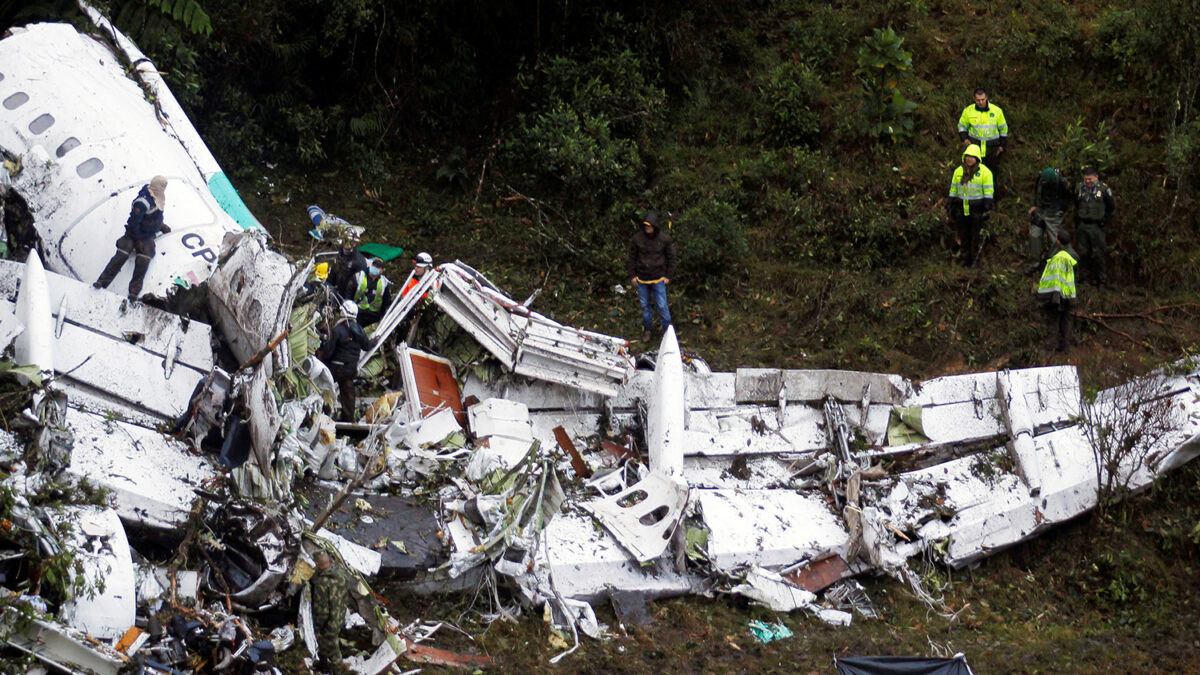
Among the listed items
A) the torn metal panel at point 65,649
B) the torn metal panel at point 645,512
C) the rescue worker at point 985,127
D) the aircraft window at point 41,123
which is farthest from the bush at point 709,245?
the torn metal panel at point 65,649

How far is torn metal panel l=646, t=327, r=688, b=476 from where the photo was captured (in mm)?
11664

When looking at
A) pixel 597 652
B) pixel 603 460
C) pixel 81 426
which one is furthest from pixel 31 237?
pixel 597 652

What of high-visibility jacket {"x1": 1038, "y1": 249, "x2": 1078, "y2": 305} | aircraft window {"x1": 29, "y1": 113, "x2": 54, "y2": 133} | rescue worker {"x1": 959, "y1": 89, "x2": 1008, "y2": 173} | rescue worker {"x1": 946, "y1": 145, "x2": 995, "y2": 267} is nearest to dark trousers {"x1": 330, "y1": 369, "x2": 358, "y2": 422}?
aircraft window {"x1": 29, "y1": 113, "x2": 54, "y2": 133}

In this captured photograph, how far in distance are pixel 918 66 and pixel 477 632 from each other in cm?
1211

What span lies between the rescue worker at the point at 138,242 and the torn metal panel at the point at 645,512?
4873mm

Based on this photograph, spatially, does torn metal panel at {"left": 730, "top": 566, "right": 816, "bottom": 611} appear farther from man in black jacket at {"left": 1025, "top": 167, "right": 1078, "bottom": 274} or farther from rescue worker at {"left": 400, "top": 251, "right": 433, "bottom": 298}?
man in black jacket at {"left": 1025, "top": 167, "right": 1078, "bottom": 274}

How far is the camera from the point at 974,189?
15336 millimetres

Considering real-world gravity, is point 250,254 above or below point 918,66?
below

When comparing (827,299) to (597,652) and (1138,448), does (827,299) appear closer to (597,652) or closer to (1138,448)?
(1138,448)

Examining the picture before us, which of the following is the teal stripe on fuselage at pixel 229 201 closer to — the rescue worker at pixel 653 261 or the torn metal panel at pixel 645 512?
the rescue worker at pixel 653 261

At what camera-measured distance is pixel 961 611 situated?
11375mm

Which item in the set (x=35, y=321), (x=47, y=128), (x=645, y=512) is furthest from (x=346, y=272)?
(x=645, y=512)

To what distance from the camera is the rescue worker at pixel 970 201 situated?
15.2m

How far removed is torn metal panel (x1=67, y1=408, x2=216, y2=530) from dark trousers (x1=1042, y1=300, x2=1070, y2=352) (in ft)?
31.6
